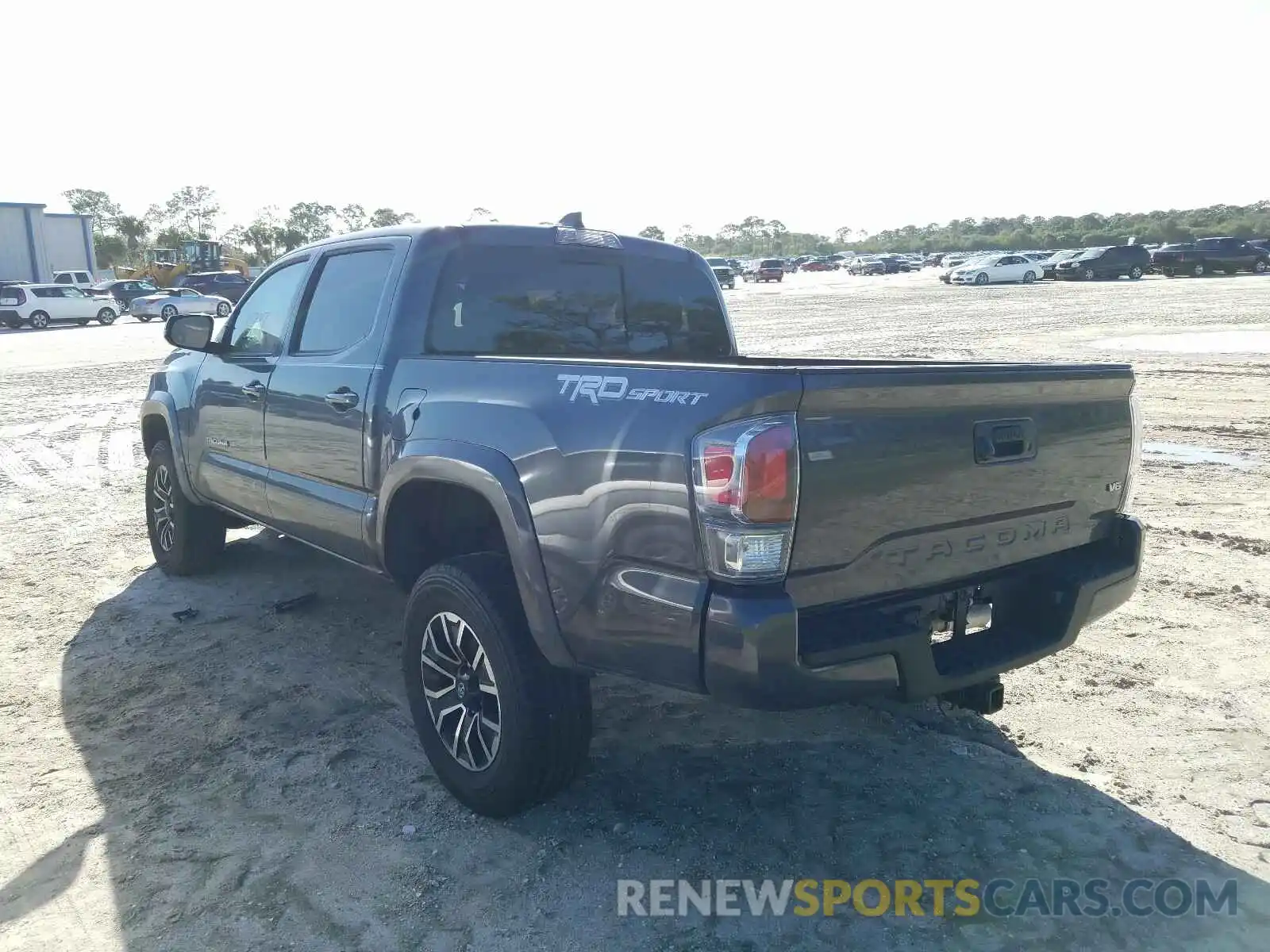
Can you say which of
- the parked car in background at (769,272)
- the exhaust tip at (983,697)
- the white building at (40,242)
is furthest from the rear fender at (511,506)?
the white building at (40,242)

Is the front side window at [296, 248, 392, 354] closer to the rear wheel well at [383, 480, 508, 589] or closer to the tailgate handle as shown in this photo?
the rear wheel well at [383, 480, 508, 589]

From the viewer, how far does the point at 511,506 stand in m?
3.11

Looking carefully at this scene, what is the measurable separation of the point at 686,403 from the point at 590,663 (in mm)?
866

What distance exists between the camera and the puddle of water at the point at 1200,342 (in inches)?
624

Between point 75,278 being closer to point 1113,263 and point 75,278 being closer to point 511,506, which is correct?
point 1113,263

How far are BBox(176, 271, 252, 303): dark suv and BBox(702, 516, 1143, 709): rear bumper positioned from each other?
44514 mm

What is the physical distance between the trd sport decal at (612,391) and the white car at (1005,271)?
45.8 m

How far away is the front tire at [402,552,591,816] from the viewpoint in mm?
3176

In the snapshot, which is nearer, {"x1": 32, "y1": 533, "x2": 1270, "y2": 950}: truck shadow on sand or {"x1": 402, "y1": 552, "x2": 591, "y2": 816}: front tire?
{"x1": 32, "y1": 533, "x2": 1270, "y2": 950}: truck shadow on sand

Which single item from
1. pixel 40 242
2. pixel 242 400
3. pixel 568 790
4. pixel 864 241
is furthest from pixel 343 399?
pixel 864 241

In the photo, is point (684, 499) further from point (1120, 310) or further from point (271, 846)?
point (1120, 310)

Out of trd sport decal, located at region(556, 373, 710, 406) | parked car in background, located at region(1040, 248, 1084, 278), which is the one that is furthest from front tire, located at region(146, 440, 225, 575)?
parked car in background, located at region(1040, 248, 1084, 278)

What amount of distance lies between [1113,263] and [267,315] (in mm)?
45518

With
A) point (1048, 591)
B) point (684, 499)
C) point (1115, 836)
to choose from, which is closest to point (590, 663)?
point (684, 499)
